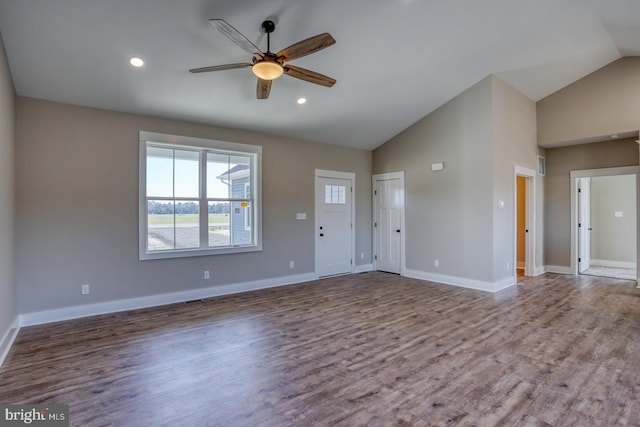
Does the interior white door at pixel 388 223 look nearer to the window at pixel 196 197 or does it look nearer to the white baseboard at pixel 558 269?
the window at pixel 196 197

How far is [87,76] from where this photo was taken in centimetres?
366

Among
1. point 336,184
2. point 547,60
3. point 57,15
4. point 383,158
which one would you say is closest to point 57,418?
point 57,15

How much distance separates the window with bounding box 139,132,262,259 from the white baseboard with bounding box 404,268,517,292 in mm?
3219

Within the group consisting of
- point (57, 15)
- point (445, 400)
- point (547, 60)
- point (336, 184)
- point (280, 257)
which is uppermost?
point (547, 60)

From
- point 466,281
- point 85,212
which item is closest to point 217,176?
point 85,212

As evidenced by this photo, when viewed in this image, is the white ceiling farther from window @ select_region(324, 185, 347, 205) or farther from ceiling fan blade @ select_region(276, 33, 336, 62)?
window @ select_region(324, 185, 347, 205)

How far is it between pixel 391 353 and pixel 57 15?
4349 millimetres

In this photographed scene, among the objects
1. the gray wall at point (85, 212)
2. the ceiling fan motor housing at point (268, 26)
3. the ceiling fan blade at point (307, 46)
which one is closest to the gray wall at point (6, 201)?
the gray wall at point (85, 212)

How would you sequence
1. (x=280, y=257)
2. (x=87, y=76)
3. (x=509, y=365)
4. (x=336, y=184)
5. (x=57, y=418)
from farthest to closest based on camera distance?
(x=336, y=184) → (x=280, y=257) → (x=87, y=76) → (x=509, y=365) → (x=57, y=418)

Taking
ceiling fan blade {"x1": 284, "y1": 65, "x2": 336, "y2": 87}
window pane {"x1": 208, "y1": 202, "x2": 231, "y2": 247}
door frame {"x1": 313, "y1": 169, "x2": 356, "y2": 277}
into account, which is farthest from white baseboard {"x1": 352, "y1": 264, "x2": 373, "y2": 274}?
ceiling fan blade {"x1": 284, "y1": 65, "x2": 336, "y2": 87}

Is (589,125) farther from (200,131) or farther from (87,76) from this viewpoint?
(87,76)

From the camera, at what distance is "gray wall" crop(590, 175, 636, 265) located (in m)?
7.17

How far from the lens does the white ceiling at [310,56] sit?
3068 millimetres

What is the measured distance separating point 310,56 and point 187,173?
8.33ft
